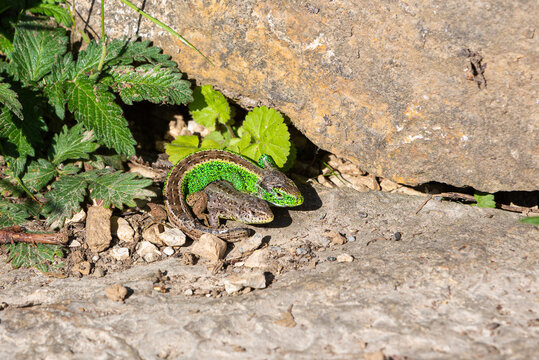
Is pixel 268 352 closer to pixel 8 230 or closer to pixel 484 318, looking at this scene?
pixel 484 318

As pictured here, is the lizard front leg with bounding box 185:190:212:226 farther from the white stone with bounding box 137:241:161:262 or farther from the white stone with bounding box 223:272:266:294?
the white stone with bounding box 223:272:266:294

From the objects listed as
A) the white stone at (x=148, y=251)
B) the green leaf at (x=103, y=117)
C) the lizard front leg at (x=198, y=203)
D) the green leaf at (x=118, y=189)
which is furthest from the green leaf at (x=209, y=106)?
the white stone at (x=148, y=251)

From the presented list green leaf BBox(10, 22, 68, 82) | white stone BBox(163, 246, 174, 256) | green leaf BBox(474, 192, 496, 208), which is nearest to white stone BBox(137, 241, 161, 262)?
white stone BBox(163, 246, 174, 256)

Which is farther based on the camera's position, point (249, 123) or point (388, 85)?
point (249, 123)

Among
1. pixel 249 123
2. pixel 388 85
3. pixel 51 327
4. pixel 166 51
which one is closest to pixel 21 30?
pixel 166 51

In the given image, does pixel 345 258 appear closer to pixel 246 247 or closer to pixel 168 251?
pixel 246 247

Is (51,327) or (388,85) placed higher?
(388,85)

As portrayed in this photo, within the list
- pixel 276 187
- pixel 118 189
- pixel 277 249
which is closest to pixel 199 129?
pixel 276 187
